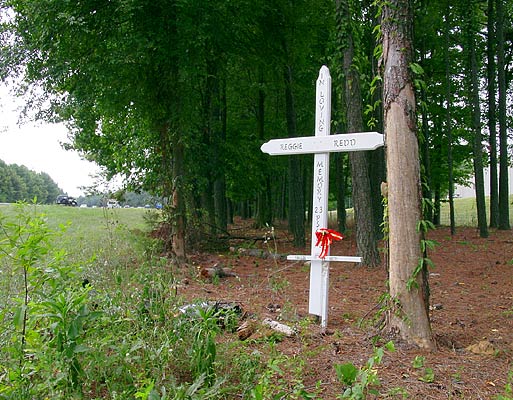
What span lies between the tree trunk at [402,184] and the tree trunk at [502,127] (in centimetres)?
1355

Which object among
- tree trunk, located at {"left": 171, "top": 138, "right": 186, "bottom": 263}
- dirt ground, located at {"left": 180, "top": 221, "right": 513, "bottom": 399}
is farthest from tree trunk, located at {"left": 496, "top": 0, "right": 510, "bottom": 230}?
tree trunk, located at {"left": 171, "top": 138, "right": 186, "bottom": 263}

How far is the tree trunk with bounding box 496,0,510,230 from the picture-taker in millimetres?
15711

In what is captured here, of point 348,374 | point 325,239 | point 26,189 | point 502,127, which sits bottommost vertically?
point 348,374

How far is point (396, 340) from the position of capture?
408cm

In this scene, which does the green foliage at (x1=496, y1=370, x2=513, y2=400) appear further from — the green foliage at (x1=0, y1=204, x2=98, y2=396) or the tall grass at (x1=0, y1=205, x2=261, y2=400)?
the green foliage at (x1=0, y1=204, x2=98, y2=396)

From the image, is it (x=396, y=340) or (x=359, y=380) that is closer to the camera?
(x=359, y=380)

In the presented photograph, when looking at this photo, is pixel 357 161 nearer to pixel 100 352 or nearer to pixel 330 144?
pixel 330 144

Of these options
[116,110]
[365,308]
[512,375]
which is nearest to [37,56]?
[116,110]

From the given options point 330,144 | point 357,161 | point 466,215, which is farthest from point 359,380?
point 466,215

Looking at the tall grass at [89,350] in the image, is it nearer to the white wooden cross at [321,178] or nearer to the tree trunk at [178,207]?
the white wooden cross at [321,178]

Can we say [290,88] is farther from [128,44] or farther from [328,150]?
[328,150]

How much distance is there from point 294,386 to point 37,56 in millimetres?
8263

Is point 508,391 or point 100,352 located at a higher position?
point 100,352

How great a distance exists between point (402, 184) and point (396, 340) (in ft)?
4.44
